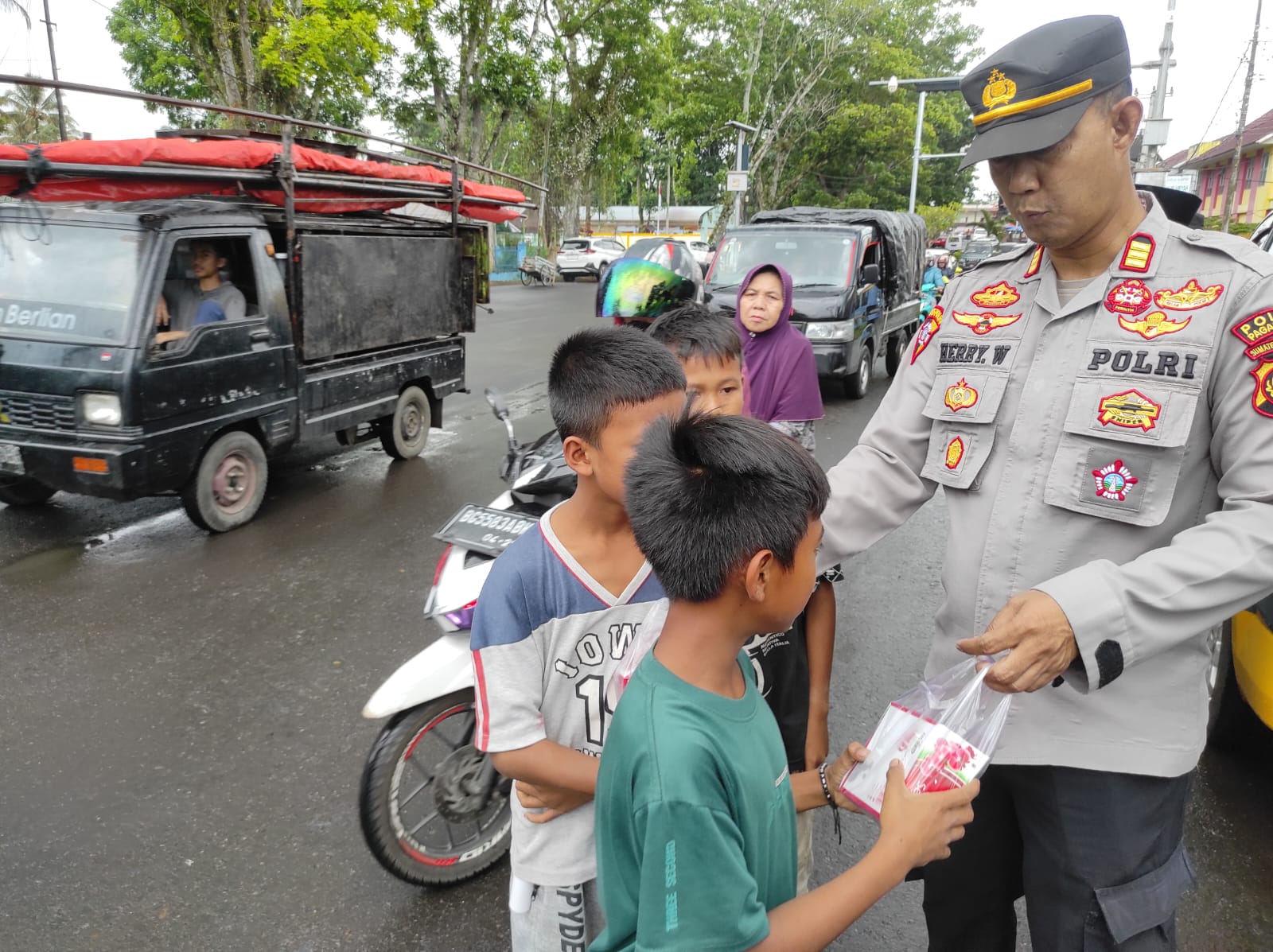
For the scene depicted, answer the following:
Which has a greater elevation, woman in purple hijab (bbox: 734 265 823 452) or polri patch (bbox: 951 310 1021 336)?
polri patch (bbox: 951 310 1021 336)

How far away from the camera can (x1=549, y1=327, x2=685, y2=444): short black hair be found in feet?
5.69

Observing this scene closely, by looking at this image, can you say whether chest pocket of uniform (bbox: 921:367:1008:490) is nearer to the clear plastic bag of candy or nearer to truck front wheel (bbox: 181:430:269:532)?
the clear plastic bag of candy

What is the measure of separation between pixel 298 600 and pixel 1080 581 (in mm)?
4139

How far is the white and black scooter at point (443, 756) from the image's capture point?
→ 8.27ft

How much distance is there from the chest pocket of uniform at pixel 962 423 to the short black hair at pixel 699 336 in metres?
0.88

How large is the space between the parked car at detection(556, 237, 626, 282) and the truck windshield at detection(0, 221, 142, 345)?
27.2 m

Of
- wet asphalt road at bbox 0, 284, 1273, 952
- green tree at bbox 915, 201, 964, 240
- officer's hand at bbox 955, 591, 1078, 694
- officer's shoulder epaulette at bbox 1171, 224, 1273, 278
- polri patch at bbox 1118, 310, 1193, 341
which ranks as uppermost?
green tree at bbox 915, 201, 964, 240

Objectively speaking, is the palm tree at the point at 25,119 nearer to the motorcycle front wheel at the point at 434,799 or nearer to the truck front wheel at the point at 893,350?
the truck front wheel at the point at 893,350

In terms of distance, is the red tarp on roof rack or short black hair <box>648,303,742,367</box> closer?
short black hair <box>648,303,742,367</box>

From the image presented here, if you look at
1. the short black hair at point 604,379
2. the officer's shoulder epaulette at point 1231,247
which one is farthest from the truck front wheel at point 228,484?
the officer's shoulder epaulette at point 1231,247

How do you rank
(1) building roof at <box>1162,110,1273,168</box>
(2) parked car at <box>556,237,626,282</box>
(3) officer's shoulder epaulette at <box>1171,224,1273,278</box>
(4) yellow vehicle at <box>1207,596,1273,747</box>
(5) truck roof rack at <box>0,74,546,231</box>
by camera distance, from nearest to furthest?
(3) officer's shoulder epaulette at <box>1171,224,1273,278</box>
(4) yellow vehicle at <box>1207,596,1273,747</box>
(5) truck roof rack at <box>0,74,546,231</box>
(2) parked car at <box>556,237,626,282</box>
(1) building roof at <box>1162,110,1273,168</box>

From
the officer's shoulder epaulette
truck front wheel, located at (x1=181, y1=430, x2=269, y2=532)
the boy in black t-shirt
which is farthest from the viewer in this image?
truck front wheel, located at (x1=181, y1=430, x2=269, y2=532)

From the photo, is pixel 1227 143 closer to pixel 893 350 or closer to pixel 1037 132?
pixel 893 350

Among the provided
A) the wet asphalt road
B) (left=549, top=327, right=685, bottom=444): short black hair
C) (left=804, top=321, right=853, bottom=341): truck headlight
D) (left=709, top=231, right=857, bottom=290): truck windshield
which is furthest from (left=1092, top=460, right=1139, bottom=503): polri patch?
(left=709, top=231, right=857, bottom=290): truck windshield
